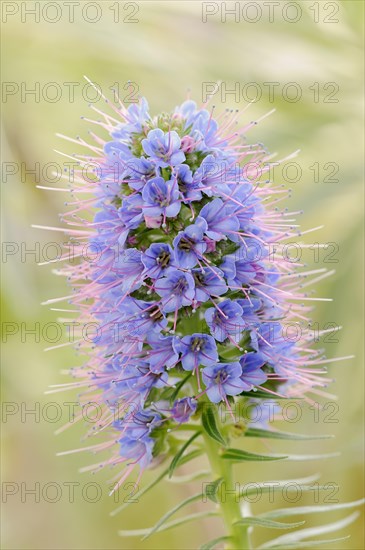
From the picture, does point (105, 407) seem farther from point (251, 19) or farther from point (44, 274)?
point (251, 19)

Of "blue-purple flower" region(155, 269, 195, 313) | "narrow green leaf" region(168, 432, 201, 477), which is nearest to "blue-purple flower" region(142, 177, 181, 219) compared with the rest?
"blue-purple flower" region(155, 269, 195, 313)

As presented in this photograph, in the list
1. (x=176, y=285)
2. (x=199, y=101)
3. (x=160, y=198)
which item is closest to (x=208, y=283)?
(x=176, y=285)

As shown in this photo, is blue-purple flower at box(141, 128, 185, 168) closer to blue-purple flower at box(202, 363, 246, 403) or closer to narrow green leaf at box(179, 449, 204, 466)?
blue-purple flower at box(202, 363, 246, 403)

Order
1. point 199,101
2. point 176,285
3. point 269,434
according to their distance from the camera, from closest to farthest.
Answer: point 176,285, point 269,434, point 199,101

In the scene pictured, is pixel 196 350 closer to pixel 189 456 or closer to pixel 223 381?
pixel 223 381

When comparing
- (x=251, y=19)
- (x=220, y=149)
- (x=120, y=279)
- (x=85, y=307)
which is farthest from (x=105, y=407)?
(x=251, y=19)

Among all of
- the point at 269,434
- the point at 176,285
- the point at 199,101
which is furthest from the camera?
the point at 199,101

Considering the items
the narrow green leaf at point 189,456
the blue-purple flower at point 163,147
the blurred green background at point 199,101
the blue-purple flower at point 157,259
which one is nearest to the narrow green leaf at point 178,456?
the narrow green leaf at point 189,456
